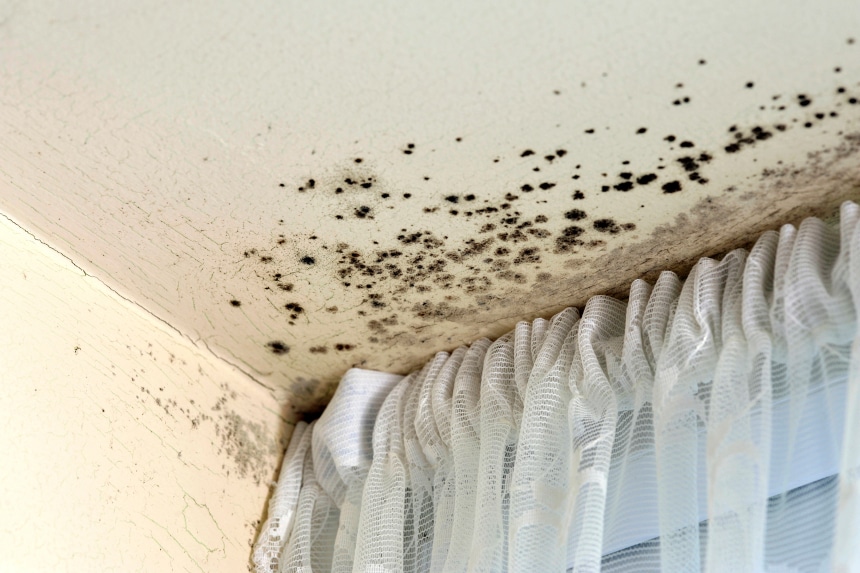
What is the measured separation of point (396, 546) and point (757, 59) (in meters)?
0.63

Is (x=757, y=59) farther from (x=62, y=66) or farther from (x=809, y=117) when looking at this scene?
(x=62, y=66)

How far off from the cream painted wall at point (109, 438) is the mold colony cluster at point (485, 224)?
0.18 m

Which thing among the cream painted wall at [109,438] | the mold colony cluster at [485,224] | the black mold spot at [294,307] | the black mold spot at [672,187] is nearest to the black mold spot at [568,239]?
the mold colony cluster at [485,224]

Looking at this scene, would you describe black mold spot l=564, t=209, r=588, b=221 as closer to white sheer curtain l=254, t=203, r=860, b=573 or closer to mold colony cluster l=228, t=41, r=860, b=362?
mold colony cluster l=228, t=41, r=860, b=362

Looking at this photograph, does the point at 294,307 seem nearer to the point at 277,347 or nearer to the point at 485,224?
the point at 277,347

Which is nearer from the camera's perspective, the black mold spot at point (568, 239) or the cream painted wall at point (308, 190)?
the cream painted wall at point (308, 190)

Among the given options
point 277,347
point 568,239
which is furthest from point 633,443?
point 277,347

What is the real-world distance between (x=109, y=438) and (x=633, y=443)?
0.58 meters

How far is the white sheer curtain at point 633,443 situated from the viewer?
79 centimetres

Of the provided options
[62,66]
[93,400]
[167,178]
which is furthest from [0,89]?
[93,400]

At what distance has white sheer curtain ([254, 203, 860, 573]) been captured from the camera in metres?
0.79

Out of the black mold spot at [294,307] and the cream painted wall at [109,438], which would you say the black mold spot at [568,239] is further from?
the cream painted wall at [109,438]

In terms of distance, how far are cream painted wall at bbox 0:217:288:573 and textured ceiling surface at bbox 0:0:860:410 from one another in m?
0.05

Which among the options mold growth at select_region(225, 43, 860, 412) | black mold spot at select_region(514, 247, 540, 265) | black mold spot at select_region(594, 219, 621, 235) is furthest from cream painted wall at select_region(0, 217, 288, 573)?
black mold spot at select_region(594, 219, 621, 235)
